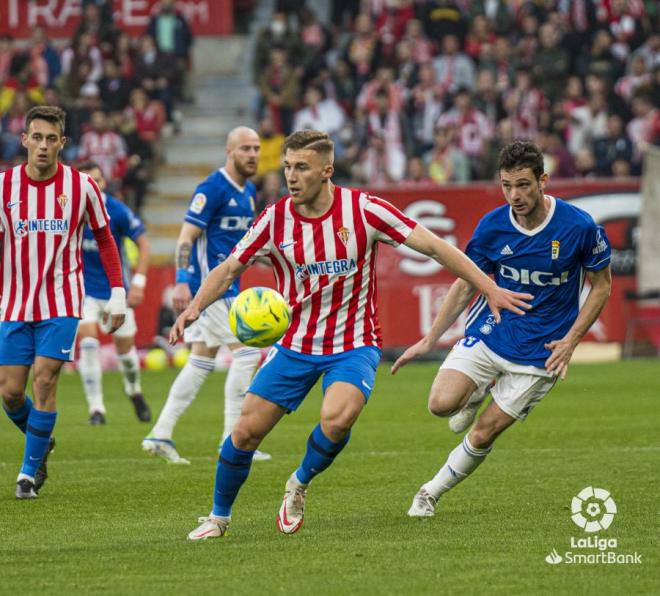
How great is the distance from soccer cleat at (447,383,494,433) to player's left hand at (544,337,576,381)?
1.62ft

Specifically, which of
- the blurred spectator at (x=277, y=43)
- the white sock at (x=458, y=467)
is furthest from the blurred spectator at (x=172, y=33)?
the white sock at (x=458, y=467)

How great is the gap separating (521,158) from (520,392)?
4.40 ft

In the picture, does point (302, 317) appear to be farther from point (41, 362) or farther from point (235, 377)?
point (235, 377)

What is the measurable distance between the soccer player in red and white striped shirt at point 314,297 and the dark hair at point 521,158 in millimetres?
774

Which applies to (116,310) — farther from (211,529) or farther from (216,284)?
(211,529)

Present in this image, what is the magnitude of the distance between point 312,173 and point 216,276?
75cm

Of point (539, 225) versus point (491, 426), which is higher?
point (539, 225)

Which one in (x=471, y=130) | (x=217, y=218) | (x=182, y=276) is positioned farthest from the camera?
(x=471, y=130)

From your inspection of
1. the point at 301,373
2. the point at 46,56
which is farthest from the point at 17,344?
the point at 46,56

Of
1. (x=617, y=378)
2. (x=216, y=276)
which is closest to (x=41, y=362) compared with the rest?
(x=216, y=276)

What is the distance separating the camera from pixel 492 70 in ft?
79.6

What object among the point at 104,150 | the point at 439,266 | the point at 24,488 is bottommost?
the point at 439,266

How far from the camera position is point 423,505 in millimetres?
8516

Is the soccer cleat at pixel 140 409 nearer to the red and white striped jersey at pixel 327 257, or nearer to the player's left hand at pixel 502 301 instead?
the red and white striped jersey at pixel 327 257
